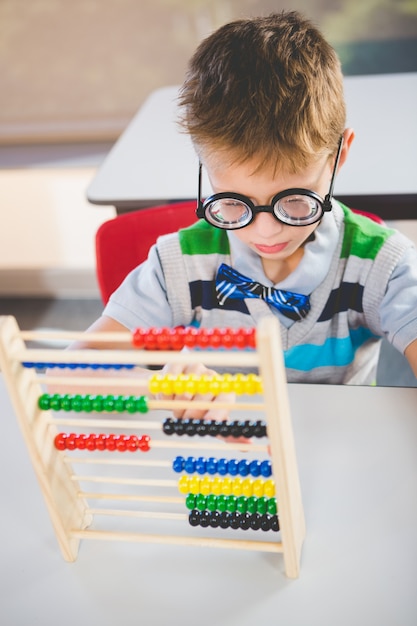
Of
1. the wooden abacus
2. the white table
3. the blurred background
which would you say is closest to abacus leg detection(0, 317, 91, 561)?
the wooden abacus

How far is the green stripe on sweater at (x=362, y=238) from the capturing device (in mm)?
1166

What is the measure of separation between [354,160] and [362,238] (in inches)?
23.6

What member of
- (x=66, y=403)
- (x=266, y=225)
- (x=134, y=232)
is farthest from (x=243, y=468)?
(x=134, y=232)

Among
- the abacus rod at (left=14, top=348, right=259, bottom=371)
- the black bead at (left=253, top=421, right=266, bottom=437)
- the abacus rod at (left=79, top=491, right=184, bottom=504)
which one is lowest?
the abacus rod at (left=79, top=491, right=184, bottom=504)

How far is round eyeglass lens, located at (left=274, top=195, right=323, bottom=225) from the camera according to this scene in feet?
3.26

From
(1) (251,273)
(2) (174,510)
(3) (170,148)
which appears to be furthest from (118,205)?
(2) (174,510)

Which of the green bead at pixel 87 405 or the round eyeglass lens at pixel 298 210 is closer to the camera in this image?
the green bead at pixel 87 405

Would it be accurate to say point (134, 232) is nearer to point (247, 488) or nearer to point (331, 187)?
point (331, 187)

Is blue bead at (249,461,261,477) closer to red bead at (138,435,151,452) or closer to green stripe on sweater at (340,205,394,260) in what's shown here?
red bead at (138,435,151,452)

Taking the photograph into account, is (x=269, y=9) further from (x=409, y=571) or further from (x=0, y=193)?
(x=409, y=571)

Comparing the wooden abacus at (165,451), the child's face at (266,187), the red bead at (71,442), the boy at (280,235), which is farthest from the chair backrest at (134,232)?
the red bead at (71,442)

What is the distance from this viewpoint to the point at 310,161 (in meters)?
1.01

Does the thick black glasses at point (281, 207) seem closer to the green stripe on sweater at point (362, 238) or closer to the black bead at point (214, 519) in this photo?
the green stripe on sweater at point (362, 238)

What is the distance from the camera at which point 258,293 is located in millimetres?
1222
